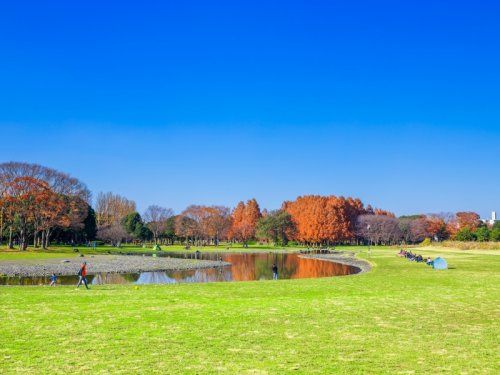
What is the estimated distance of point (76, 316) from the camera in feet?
57.9

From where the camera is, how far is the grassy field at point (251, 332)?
1132cm

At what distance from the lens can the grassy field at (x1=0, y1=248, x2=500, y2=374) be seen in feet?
37.1

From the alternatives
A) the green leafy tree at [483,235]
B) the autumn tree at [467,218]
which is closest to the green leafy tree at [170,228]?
the green leafy tree at [483,235]

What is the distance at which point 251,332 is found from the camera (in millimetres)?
14945

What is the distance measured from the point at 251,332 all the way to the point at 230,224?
131 metres

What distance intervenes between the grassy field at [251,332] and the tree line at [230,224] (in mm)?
72633

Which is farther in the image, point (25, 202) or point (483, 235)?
point (483, 235)

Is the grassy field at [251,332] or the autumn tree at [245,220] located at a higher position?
the autumn tree at [245,220]

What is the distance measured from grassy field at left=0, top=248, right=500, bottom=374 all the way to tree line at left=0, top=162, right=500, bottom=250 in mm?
72633

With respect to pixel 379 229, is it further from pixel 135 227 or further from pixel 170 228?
pixel 135 227

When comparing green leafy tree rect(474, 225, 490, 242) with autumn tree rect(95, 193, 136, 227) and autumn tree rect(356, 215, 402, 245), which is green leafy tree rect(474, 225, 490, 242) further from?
autumn tree rect(95, 193, 136, 227)

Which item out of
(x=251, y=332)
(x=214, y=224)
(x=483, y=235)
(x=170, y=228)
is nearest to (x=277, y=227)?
(x=214, y=224)

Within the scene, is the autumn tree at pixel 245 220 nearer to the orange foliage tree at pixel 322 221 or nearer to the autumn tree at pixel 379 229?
the orange foliage tree at pixel 322 221

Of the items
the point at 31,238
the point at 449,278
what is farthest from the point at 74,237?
the point at 449,278
